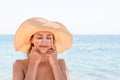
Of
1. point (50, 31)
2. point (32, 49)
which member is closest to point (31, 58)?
point (32, 49)

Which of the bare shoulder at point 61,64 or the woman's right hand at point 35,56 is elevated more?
the woman's right hand at point 35,56

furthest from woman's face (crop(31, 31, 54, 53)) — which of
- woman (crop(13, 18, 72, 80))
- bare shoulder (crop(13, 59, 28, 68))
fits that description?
bare shoulder (crop(13, 59, 28, 68))

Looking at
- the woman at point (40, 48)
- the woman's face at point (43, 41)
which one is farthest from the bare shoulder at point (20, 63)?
the woman's face at point (43, 41)

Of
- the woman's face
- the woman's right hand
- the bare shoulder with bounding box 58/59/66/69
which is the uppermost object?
the woman's face

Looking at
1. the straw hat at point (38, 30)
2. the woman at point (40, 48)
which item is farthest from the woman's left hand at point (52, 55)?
the straw hat at point (38, 30)

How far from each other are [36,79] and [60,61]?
24cm

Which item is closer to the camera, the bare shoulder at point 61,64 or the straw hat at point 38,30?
the straw hat at point 38,30

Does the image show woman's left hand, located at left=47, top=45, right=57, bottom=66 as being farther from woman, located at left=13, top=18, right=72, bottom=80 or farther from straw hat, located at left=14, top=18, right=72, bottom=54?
straw hat, located at left=14, top=18, right=72, bottom=54

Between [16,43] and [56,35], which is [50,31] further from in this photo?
[16,43]

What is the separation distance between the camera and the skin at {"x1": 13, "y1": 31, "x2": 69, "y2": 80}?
2904 millimetres

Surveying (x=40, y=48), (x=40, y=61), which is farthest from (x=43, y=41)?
(x=40, y=61)

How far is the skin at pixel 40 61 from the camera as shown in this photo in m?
2.90

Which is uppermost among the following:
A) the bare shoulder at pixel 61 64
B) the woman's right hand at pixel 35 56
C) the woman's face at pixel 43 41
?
the woman's face at pixel 43 41

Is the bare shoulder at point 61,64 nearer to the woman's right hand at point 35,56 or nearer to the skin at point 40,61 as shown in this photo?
the skin at point 40,61
